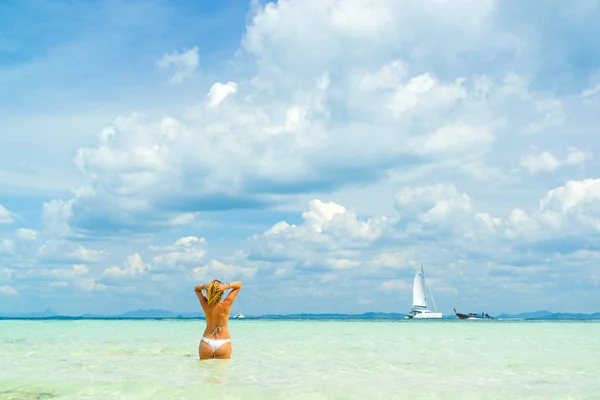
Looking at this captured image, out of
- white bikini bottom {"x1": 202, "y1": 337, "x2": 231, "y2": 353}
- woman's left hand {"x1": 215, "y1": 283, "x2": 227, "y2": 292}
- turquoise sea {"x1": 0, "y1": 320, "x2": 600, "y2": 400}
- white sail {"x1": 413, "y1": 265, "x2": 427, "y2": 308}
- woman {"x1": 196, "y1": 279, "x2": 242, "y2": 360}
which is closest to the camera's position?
turquoise sea {"x1": 0, "y1": 320, "x2": 600, "y2": 400}

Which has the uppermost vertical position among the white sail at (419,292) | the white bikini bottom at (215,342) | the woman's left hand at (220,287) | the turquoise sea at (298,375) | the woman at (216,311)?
the white sail at (419,292)

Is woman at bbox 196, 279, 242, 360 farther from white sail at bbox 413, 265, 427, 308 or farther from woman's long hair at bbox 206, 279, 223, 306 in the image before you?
white sail at bbox 413, 265, 427, 308

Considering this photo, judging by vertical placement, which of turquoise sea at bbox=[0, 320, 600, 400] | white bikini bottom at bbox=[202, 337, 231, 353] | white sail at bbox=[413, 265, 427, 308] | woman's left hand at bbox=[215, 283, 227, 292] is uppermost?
white sail at bbox=[413, 265, 427, 308]

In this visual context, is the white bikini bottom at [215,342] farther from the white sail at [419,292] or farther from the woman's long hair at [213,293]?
the white sail at [419,292]

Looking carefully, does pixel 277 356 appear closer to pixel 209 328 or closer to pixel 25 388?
pixel 209 328

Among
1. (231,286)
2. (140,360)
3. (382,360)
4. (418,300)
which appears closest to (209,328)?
(231,286)

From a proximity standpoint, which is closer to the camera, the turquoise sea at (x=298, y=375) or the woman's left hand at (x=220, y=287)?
the turquoise sea at (x=298, y=375)

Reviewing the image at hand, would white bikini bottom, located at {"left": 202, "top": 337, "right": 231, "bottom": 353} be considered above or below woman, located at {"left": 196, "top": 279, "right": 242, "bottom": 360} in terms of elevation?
below

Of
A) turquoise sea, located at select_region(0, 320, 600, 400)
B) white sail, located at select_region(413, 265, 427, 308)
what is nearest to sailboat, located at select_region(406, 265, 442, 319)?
white sail, located at select_region(413, 265, 427, 308)

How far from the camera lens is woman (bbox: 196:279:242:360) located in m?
17.1

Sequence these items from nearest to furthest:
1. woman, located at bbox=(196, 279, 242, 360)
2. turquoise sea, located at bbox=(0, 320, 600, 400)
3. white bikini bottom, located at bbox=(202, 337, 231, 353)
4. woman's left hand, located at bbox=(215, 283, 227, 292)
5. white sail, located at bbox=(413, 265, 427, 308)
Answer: turquoise sea, located at bbox=(0, 320, 600, 400) → woman's left hand, located at bbox=(215, 283, 227, 292) → woman, located at bbox=(196, 279, 242, 360) → white bikini bottom, located at bbox=(202, 337, 231, 353) → white sail, located at bbox=(413, 265, 427, 308)

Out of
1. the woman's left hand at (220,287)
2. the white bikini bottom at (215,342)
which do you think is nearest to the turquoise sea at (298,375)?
the white bikini bottom at (215,342)

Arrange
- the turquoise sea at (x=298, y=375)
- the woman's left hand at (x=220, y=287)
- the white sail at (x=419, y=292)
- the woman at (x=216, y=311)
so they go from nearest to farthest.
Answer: the turquoise sea at (x=298, y=375)
the woman's left hand at (x=220, y=287)
the woman at (x=216, y=311)
the white sail at (x=419, y=292)

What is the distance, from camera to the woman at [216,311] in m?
17.1
